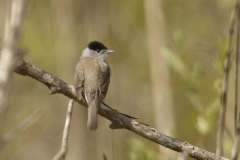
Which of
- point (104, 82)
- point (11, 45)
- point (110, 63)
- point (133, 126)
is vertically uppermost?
point (11, 45)

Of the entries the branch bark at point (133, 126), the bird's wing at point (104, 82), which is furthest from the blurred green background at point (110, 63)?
the branch bark at point (133, 126)

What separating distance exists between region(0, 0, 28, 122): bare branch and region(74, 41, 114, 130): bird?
2.15 metres

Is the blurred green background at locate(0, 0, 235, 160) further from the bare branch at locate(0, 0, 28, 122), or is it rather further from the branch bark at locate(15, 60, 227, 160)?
the bare branch at locate(0, 0, 28, 122)

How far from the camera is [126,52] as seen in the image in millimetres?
8023

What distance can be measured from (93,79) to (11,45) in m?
3.30

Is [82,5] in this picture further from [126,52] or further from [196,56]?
[196,56]

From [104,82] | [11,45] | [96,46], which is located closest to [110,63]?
[96,46]

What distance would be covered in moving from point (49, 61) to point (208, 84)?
9.06 ft

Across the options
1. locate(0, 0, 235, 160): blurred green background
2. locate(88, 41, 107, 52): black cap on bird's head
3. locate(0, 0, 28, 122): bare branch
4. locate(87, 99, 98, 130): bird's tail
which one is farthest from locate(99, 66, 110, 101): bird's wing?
locate(0, 0, 28, 122): bare branch

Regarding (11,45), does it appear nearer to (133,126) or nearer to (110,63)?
(133,126)

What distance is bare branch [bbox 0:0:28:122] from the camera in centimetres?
123

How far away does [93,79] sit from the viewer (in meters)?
4.53

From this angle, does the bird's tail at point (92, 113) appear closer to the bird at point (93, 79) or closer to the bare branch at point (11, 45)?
the bird at point (93, 79)

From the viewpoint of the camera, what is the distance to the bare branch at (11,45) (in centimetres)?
123
